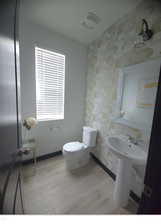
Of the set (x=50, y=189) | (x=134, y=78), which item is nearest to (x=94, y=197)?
(x=50, y=189)

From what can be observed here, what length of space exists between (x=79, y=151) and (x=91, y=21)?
212 centimetres

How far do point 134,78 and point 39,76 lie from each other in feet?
5.11

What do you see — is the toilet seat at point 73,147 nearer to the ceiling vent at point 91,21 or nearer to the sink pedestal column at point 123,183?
the sink pedestal column at point 123,183

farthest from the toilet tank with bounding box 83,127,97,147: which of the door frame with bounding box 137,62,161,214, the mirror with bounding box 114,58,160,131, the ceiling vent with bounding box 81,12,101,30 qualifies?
the ceiling vent with bounding box 81,12,101,30

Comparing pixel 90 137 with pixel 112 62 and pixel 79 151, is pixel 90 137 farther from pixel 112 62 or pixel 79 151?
pixel 112 62

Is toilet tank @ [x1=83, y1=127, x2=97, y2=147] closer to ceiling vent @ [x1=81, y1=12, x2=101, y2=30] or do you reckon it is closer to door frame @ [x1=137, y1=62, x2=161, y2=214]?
door frame @ [x1=137, y1=62, x2=161, y2=214]

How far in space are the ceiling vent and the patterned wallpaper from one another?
9.9 inches

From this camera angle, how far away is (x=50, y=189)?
1.38m

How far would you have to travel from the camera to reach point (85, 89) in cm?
229

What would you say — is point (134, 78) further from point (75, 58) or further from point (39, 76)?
point (39, 76)

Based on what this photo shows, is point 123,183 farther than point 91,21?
No

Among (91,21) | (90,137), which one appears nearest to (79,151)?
(90,137)

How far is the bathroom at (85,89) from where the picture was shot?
1.17 m
